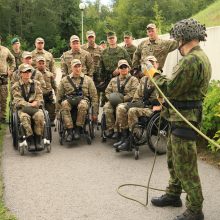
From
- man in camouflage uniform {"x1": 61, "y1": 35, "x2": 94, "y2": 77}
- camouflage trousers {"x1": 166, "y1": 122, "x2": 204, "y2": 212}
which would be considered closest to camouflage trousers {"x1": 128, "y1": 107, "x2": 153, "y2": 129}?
man in camouflage uniform {"x1": 61, "y1": 35, "x2": 94, "y2": 77}

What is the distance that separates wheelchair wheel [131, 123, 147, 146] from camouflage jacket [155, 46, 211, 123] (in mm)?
2699

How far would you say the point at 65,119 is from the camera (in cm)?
779

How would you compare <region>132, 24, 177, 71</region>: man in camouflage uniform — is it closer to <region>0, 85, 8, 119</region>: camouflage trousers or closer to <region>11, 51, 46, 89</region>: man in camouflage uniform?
<region>11, 51, 46, 89</region>: man in camouflage uniform

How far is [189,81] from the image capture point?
13.2 ft

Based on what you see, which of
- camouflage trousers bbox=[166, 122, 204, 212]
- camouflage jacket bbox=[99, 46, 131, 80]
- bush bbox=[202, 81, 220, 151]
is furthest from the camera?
camouflage jacket bbox=[99, 46, 131, 80]

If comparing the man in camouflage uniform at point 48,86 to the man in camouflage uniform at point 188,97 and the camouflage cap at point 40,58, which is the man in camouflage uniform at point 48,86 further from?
the man in camouflage uniform at point 188,97

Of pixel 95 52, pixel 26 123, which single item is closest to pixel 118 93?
pixel 26 123

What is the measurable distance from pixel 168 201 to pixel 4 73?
20.4 ft

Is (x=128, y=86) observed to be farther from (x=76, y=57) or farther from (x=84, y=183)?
(x=84, y=183)

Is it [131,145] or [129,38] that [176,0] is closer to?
[129,38]

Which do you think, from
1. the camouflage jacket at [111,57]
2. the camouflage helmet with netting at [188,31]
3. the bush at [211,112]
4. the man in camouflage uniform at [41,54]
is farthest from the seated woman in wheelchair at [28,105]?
the camouflage helmet with netting at [188,31]

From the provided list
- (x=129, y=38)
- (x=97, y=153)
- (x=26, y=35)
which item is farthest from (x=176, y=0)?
(x=97, y=153)

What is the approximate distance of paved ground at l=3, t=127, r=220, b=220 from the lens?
4.73m

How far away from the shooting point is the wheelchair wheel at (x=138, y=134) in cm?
699
